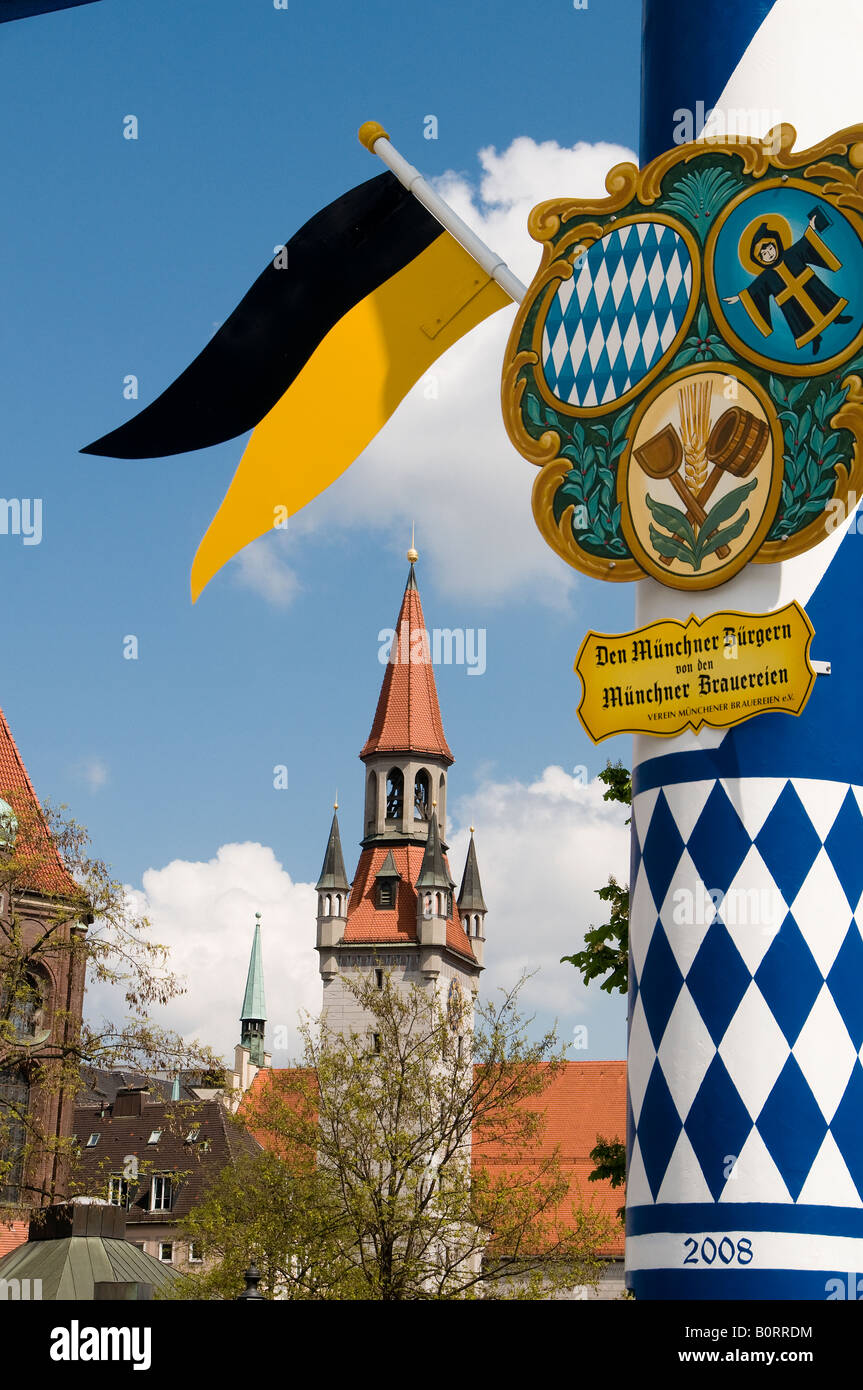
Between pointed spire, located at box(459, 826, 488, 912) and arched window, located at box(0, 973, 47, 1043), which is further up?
pointed spire, located at box(459, 826, 488, 912)

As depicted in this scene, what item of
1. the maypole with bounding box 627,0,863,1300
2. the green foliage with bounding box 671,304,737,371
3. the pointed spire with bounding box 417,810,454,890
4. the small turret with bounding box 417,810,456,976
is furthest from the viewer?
the pointed spire with bounding box 417,810,454,890

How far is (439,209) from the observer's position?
7992mm

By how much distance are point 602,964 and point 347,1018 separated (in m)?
63.7

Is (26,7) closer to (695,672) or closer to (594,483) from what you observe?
(594,483)

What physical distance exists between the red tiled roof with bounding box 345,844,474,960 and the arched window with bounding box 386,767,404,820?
1716 mm

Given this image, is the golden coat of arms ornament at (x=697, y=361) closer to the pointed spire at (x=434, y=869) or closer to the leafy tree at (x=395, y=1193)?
the leafy tree at (x=395, y=1193)

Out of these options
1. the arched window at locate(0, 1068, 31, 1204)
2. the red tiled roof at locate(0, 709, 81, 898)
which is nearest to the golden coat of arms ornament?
the red tiled roof at locate(0, 709, 81, 898)

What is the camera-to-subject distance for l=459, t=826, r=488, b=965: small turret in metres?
88.7

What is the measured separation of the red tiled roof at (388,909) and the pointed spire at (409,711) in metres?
5.21

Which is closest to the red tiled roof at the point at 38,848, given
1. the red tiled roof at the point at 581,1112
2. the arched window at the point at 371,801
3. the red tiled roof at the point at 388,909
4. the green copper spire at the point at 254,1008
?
the red tiled roof at the point at 581,1112

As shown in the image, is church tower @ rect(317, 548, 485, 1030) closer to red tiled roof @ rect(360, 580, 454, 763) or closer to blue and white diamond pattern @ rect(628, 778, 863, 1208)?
red tiled roof @ rect(360, 580, 454, 763)

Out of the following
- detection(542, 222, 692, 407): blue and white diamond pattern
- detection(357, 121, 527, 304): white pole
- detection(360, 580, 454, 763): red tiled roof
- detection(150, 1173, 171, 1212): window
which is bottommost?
detection(150, 1173, 171, 1212): window

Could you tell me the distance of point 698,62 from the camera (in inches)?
268
